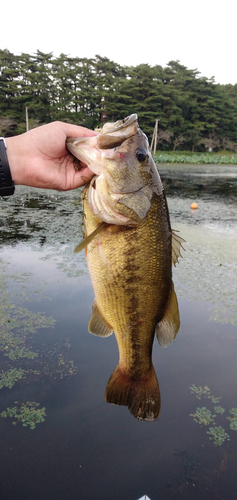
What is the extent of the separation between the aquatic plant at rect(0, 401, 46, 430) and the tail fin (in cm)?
114

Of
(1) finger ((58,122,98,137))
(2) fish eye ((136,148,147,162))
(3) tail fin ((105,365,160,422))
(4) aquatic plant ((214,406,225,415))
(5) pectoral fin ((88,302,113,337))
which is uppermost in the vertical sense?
(1) finger ((58,122,98,137))

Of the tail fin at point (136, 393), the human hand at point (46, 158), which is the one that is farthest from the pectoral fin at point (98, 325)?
the human hand at point (46, 158)

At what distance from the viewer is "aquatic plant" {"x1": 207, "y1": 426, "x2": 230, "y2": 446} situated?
2551 millimetres

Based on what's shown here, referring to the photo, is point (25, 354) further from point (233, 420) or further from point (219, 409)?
point (233, 420)

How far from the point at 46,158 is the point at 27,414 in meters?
1.98

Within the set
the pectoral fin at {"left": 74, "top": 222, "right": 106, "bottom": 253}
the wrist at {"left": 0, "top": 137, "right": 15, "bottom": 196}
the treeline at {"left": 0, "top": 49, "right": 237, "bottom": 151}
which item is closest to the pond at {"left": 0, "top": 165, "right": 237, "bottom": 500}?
the wrist at {"left": 0, "top": 137, "right": 15, "bottom": 196}

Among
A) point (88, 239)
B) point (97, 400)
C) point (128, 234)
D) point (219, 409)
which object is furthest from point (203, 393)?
point (88, 239)

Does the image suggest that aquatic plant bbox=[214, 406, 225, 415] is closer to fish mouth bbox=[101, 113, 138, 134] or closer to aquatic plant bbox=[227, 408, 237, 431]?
aquatic plant bbox=[227, 408, 237, 431]

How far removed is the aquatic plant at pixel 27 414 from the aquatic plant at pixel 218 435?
1.31 metres

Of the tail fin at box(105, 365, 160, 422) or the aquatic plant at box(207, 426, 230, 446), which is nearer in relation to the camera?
the tail fin at box(105, 365, 160, 422)

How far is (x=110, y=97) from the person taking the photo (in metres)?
44.3

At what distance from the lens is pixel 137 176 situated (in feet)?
5.46

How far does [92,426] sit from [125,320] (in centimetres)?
133

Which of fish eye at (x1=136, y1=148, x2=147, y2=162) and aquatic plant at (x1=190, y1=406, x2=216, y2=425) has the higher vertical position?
fish eye at (x1=136, y1=148, x2=147, y2=162)
